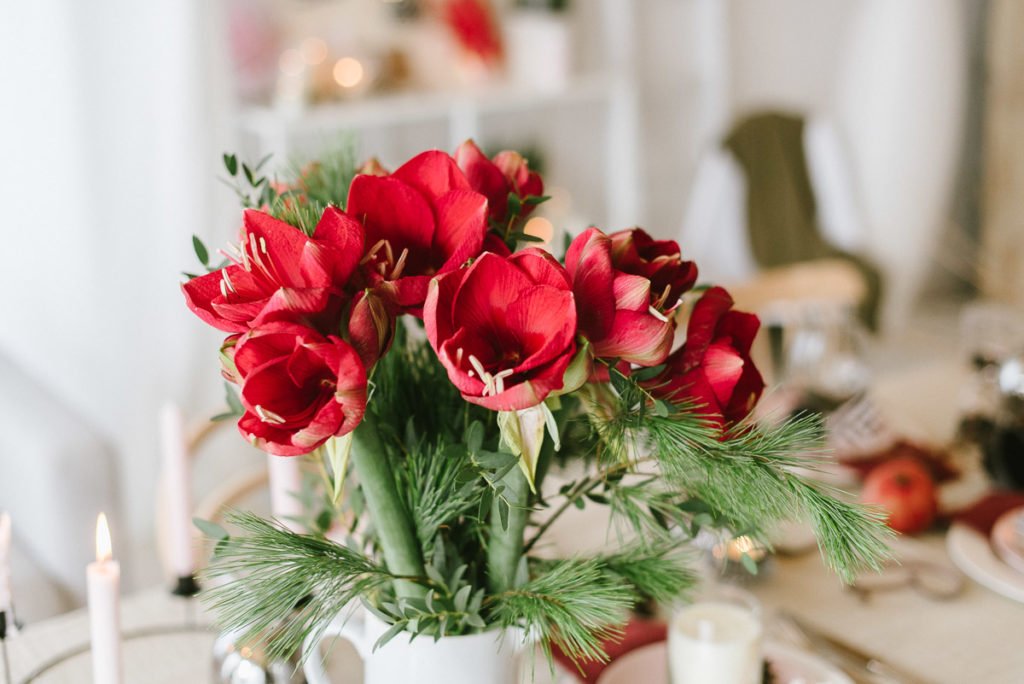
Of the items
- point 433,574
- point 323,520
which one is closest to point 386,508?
point 433,574

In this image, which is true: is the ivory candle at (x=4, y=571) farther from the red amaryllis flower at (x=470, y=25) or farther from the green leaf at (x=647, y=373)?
the red amaryllis flower at (x=470, y=25)

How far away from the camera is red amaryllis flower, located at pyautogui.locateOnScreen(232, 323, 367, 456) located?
1.76 ft

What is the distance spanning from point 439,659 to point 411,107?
102 inches

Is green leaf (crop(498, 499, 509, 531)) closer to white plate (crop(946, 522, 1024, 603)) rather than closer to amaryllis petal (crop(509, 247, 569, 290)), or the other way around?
amaryllis petal (crop(509, 247, 569, 290))

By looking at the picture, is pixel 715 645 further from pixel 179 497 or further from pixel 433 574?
pixel 179 497

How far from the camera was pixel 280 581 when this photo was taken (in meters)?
0.64

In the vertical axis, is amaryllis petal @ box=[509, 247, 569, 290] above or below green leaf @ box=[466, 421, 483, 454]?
above

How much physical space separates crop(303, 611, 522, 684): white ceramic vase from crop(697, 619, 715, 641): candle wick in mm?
210

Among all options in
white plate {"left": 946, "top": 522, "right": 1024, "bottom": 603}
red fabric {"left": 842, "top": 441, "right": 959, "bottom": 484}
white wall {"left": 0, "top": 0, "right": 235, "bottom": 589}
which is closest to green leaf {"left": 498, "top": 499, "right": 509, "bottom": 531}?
white plate {"left": 946, "top": 522, "right": 1024, "bottom": 603}

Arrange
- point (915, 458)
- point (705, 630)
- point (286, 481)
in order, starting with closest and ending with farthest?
point (705, 630) < point (286, 481) < point (915, 458)

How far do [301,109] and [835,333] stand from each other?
1.83 meters

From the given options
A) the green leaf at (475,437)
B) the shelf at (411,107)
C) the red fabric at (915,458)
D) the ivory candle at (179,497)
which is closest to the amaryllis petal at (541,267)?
the green leaf at (475,437)

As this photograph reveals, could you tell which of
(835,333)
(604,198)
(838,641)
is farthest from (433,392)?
(604,198)

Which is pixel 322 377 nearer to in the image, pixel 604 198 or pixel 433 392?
pixel 433 392
